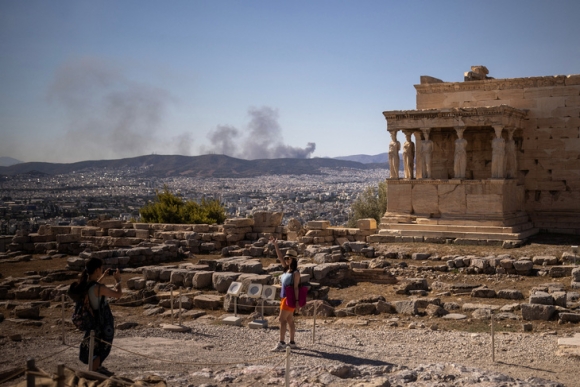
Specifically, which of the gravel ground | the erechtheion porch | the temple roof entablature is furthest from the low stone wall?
the gravel ground

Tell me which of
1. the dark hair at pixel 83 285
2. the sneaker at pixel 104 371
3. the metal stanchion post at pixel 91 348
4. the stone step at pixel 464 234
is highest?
the dark hair at pixel 83 285

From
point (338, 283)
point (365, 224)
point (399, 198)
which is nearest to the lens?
point (338, 283)

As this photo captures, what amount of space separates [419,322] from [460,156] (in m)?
10.3

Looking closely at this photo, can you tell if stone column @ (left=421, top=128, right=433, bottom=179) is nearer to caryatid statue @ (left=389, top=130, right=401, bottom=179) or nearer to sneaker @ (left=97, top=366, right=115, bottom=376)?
caryatid statue @ (left=389, top=130, right=401, bottom=179)

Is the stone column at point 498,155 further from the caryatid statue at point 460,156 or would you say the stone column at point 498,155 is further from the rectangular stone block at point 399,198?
the rectangular stone block at point 399,198

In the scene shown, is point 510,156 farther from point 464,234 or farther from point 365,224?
point 365,224

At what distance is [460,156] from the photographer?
21297 millimetres

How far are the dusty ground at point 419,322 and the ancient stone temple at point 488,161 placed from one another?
5.56 feet

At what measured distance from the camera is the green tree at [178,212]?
97.6ft

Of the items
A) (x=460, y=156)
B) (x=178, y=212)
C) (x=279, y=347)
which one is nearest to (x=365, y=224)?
(x=460, y=156)

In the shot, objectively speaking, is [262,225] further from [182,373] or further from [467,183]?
[182,373]

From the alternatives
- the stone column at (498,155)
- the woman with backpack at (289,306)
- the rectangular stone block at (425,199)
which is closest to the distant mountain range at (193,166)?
the rectangular stone block at (425,199)

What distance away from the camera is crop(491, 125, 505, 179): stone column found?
20781 mm

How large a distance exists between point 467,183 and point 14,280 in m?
13.0
